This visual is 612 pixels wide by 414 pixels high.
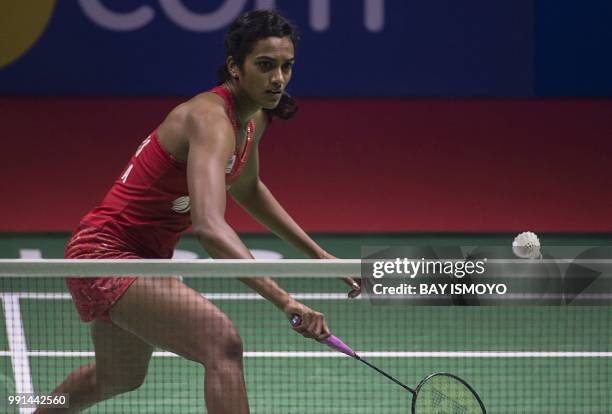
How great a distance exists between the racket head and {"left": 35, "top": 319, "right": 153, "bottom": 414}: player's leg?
0.83m

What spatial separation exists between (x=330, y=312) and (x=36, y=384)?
1.64 m

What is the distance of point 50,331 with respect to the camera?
203 inches

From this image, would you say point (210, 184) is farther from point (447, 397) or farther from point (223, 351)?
point (447, 397)

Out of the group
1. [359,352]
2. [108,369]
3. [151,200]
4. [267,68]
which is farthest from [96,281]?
[359,352]

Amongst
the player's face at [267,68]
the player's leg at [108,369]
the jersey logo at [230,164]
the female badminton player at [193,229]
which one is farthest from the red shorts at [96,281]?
the player's face at [267,68]

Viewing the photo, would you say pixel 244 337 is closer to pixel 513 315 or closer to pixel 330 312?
pixel 330 312

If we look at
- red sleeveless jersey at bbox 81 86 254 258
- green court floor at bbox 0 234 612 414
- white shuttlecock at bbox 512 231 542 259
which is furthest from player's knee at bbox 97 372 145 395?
white shuttlecock at bbox 512 231 542 259

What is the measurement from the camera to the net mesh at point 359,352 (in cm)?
423

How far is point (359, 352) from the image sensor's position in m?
4.82

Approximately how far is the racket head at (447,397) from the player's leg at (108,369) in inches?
32.8

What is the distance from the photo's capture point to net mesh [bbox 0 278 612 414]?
4.23 meters

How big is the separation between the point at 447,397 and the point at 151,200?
1089mm

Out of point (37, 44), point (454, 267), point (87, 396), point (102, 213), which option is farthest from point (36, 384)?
point (37, 44)

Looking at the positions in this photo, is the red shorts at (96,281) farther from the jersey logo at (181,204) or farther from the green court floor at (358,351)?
the green court floor at (358,351)
